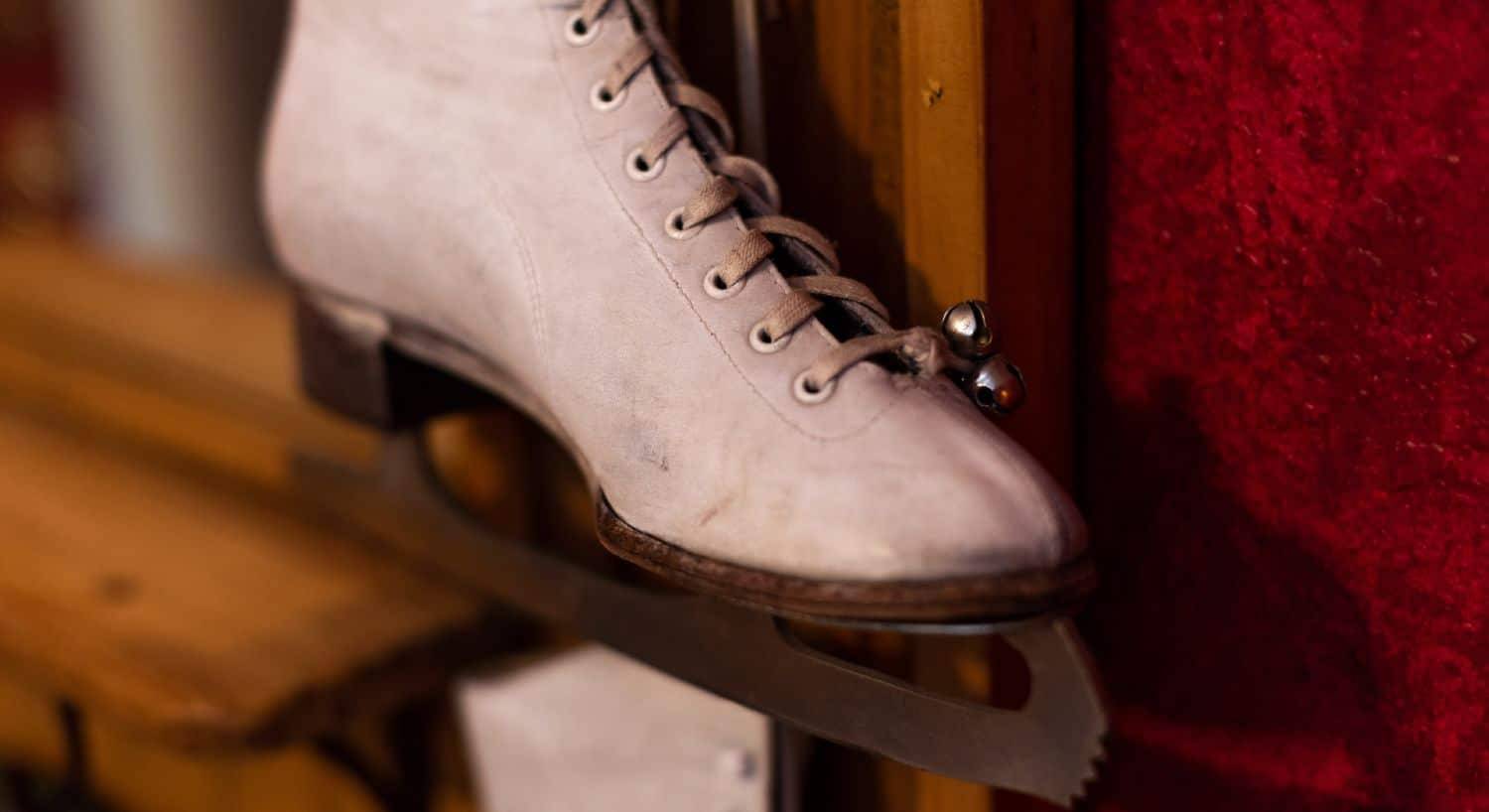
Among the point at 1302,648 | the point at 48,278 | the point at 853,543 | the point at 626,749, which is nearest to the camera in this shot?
the point at 853,543

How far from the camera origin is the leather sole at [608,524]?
15.5 inches

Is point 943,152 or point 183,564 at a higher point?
point 943,152

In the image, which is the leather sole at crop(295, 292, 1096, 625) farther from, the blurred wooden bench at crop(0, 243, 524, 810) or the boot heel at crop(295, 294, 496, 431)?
the blurred wooden bench at crop(0, 243, 524, 810)

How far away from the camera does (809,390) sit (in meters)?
0.43

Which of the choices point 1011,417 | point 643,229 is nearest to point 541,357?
point 643,229

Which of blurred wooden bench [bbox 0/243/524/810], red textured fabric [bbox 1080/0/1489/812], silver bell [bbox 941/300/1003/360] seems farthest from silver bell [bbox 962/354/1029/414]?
blurred wooden bench [bbox 0/243/524/810]

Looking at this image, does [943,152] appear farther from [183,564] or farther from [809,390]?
[183,564]

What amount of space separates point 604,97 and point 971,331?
0.53 ft

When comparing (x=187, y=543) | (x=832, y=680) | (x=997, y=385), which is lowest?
(x=187, y=543)

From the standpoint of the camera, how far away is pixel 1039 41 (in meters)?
0.49

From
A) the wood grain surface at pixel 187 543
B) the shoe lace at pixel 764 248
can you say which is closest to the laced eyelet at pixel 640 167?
the shoe lace at pixel 764 248

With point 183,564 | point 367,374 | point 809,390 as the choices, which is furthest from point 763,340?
point 183,564

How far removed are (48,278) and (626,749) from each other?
82cm

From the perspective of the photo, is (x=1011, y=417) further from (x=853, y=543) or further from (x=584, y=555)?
(x=584, y=555)
